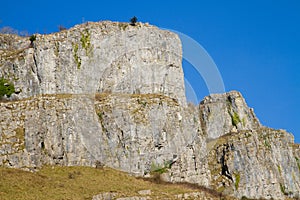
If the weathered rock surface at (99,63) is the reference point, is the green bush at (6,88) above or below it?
below

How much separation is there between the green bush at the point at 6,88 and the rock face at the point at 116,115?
800mm

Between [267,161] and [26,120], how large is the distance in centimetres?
4125

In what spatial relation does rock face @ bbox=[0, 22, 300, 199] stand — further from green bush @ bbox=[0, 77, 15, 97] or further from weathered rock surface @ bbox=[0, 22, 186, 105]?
green bush @ bbox=[0, 77, 15, 97]

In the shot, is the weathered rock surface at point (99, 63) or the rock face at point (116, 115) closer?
the rock face at point (116, 115)

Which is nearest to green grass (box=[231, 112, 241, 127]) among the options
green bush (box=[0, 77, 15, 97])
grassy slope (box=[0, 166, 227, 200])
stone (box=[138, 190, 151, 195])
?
grassy slope (box=[0, 166, 227, 200])

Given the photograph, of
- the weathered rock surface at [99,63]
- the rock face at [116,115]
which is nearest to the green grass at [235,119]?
the rock face at [116,115]

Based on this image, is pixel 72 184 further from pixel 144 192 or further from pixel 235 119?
pixel 235 119

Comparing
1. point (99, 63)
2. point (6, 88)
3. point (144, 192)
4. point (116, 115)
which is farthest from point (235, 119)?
point (144, 192)

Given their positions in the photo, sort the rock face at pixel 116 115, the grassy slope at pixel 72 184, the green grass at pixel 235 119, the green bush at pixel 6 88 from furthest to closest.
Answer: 1. the green grass at pixel 235 119
2. the green bush at pixel 6 88
3. the rock face at pixel 116 115
4. the grassy slope at pixel 72 184

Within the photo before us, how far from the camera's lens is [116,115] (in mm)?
84188

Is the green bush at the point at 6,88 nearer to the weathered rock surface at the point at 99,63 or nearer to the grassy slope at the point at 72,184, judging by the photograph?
the weathered rock surface at the point at 99,63

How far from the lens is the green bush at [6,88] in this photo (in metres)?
88.4

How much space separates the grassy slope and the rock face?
307cm

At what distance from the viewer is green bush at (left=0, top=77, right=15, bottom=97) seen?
290 ft
